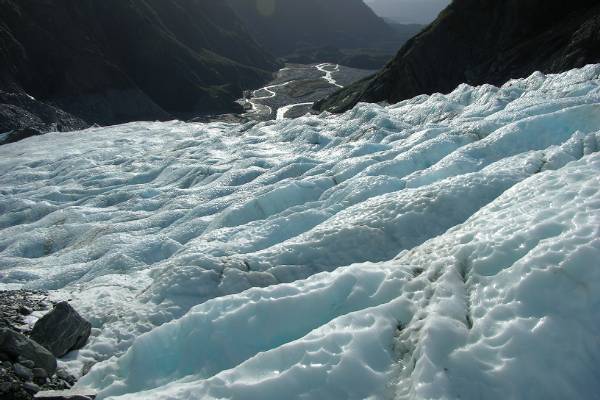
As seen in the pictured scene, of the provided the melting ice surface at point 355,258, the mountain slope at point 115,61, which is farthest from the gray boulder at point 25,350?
the mountain slope at point 115,61

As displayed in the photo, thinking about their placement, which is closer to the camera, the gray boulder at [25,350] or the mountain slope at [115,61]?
the gray boulder at [25,350]

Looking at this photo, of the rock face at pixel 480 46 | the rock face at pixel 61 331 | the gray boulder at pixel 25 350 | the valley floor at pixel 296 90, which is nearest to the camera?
the gray boulder at pixel 25 350

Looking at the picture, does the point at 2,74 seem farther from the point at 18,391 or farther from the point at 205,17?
the point at 205,17

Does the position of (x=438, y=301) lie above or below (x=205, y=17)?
below

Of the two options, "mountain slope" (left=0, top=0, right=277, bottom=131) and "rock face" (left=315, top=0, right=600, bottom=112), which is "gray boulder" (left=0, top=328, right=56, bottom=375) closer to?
"rock face" (left=315, top=0, right=600, bottom=112)

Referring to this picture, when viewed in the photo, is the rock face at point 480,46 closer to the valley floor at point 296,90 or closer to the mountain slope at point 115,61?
the valley floor at point 296,90

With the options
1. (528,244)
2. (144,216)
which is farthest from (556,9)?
(528,244)

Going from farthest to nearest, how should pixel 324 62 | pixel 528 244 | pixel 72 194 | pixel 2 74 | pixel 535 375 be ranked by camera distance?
Result: pixel 324 62 → pixel 2 74 → pixel 72 194 → pixel 528 244 → pixel 535 375

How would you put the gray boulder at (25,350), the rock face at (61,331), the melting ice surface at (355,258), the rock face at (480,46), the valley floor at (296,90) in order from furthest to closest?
the valley floor at (296,90), the rock face at (480,46), the rock face at (61,331), the gray boulder at (25,350), the melting ice surface at (355,258)

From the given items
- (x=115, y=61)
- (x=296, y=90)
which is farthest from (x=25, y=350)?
(x=296, y=90)
